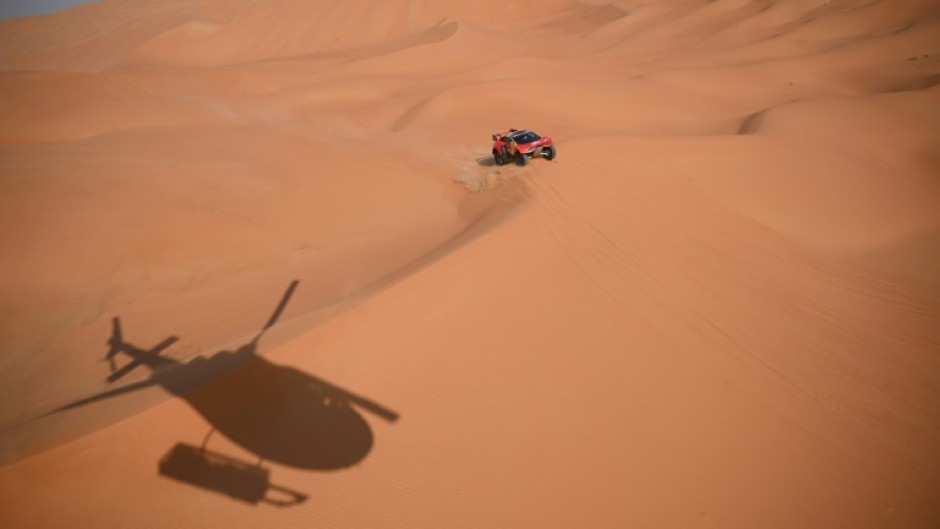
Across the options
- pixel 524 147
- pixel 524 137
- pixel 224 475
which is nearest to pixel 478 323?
pixel 224 475

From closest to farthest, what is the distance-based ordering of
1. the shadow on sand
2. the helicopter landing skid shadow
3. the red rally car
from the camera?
the helicopter landing skid shadow
the shadow on sand
the red rally car

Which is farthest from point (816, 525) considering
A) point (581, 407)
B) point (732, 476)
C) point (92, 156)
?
point (92, 156)

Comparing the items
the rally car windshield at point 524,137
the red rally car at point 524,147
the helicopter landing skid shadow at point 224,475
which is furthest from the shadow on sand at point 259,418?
the rally car windshield at point 524,137

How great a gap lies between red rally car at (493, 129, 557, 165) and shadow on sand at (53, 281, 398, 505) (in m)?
7.22

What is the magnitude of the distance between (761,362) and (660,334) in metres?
1.18

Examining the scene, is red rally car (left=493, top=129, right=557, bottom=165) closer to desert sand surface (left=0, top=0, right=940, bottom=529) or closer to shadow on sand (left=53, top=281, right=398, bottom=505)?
desert sand surface (left=0, top=0, right=940, bottom=529)

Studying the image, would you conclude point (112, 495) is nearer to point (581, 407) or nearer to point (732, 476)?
point (581, 407)

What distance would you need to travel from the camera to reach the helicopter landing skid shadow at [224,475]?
3.97 meters

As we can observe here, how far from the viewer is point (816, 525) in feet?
12.5

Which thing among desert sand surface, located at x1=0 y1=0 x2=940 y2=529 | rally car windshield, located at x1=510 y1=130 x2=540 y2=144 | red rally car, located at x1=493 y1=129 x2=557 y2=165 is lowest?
desert sand surface, located at x1=0 y1=0 x2=940 y2=529

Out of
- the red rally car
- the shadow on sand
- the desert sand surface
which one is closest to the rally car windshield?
the red rally car

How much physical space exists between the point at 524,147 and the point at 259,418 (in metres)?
8.00

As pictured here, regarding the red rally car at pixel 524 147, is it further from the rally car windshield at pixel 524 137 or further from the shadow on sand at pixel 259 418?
the shadow on sand at pixel 259 418

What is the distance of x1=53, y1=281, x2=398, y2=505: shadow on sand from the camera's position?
13.5ft
